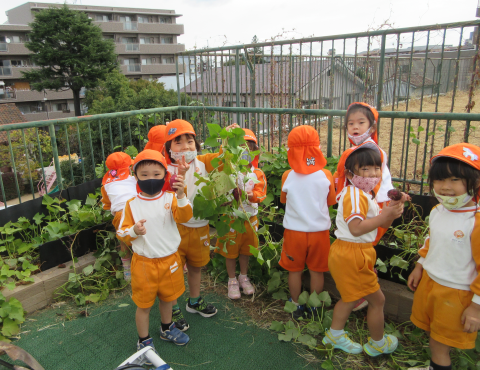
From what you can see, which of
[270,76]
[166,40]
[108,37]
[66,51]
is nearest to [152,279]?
[270,76]

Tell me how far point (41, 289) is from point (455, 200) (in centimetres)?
343

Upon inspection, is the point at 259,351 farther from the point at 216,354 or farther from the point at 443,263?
the point at 443,263

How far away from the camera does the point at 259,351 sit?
8.26 ft

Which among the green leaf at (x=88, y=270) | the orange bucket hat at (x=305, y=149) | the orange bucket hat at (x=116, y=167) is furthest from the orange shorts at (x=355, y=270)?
the green leaf at (x=88, y=270)

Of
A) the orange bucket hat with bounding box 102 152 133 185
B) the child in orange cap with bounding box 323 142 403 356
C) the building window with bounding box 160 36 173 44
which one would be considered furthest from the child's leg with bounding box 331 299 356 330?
the building window with bounding box 160 36 173 44

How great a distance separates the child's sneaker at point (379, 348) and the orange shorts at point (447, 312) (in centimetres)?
48

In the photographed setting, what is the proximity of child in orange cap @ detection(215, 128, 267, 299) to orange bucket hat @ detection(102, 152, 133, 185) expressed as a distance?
1.22 metres

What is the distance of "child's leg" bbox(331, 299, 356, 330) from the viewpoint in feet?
7.59

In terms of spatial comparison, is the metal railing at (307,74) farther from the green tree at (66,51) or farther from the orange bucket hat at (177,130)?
the green tree at (66,51)

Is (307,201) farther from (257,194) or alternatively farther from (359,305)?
(359,305)

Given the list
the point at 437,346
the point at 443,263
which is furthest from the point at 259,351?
the point at 443,263

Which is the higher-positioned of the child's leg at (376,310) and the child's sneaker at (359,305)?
the child's leg at (376,310)

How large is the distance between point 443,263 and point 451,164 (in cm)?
55

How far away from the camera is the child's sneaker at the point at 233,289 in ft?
10.3
